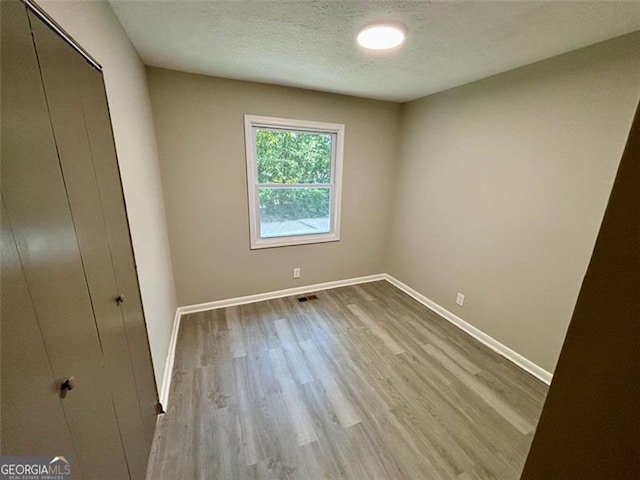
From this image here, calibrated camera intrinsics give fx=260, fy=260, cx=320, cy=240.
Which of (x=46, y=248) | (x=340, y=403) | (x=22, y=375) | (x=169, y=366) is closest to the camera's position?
(x=22, y=375)

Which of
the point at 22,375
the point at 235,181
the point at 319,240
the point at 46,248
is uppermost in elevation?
the point at 235,181

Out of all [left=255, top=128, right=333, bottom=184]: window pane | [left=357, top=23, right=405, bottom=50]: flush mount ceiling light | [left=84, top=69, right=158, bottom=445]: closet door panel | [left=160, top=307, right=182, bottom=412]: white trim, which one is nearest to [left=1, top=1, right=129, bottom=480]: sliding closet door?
[left=84, top=69, right=158, bottom=445]: closet door panel

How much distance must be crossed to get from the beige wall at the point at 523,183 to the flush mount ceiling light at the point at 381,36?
3.76ft

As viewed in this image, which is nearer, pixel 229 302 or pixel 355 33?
pixel 355 33

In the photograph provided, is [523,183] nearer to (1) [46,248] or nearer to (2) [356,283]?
(2) [356,283]

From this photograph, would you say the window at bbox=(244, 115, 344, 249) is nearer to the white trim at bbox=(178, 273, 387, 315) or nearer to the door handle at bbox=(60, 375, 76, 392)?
the white trim at bbox=(178, 273, 387, 315)

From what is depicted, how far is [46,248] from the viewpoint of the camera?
63cm

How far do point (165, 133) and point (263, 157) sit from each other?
91 cm

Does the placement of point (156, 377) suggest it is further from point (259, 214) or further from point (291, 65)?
point (291, 65)

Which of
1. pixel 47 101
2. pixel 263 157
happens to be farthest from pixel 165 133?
pixel 47 101

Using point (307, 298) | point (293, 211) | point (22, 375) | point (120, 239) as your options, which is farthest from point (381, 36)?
point (307, 298)

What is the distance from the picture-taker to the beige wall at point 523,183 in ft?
5.36

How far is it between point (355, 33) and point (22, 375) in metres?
1.98

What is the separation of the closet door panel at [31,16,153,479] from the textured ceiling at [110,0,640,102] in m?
0.76
